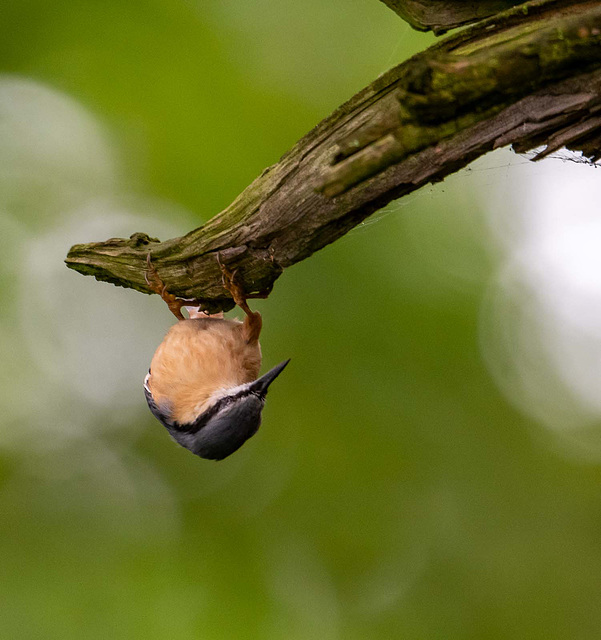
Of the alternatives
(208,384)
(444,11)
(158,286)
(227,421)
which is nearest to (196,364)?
(208,384)

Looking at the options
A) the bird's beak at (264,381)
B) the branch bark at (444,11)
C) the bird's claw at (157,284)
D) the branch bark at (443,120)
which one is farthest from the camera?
the bird's beak at (264,381)

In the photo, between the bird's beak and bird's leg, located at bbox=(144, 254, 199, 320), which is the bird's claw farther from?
the bird's beak

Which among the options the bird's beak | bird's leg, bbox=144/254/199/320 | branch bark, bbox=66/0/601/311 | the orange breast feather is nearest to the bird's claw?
bird's leg, bbox=144/254/199/320

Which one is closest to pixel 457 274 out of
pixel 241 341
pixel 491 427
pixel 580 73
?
pixel 491 427

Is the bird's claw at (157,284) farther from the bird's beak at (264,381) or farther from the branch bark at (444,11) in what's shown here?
the branch bark at (444,11)

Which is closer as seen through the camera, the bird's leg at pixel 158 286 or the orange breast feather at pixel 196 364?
the bird's leg at pixel 158 286

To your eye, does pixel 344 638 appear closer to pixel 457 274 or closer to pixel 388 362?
pixel 388 362

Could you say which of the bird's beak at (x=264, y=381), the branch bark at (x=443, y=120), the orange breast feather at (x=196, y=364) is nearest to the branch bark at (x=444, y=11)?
the branch bark at (x=443, y=120)

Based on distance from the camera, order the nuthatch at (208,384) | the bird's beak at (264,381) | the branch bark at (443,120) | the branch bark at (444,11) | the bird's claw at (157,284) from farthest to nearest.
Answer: the nuthatch at (208,384) → the bird's beak at (264,381) → the bird's claw at (157,284) → the branch bark at (444,11) → the branch bark at (443,120)

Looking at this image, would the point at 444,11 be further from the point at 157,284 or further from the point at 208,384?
the point at 208,384
